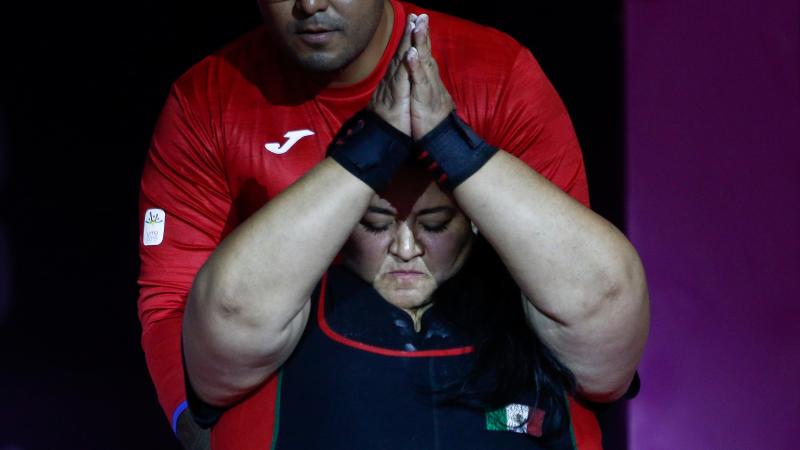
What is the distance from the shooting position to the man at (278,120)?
1.52 metres

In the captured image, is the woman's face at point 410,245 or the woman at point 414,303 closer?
the woman at point 414,303

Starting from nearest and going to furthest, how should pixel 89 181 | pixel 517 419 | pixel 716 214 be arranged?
pixel 517 419 → pixel 716 214 → pixel 89 181

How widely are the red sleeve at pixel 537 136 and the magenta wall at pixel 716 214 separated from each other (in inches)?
18.2

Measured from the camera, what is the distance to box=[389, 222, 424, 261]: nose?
1356mm

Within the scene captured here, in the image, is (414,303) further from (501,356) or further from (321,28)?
(321,28)

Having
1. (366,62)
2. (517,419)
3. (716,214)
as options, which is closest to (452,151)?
(517,419)

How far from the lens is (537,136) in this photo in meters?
1.54

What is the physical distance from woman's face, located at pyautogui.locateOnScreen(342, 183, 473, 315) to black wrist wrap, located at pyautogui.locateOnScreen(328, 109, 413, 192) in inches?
3.8

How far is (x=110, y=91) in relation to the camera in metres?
2.13

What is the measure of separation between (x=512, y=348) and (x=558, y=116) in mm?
345

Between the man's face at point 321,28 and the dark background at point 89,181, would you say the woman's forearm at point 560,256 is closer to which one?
the man's face at point 321,28

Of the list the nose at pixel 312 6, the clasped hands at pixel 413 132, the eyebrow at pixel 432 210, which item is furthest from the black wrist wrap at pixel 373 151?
the nose at pixel 312 6

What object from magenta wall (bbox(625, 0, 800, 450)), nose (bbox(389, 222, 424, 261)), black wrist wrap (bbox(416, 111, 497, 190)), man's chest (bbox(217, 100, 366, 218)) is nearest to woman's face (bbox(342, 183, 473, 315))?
nose (bbox(389, 222, 424, 261))

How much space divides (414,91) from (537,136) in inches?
13.1
